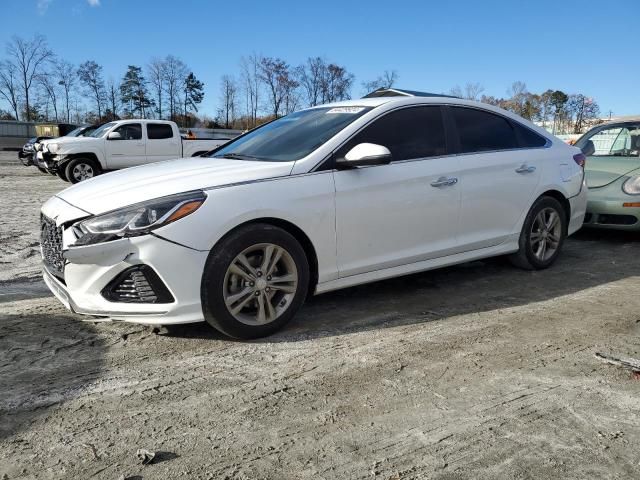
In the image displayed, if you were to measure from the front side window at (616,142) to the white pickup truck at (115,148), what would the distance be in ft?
30.4

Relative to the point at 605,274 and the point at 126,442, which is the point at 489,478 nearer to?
the point at 126,442

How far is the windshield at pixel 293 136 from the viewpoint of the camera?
404 centimetres

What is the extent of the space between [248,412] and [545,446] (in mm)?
1385

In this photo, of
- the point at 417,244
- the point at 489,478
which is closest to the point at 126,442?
the point at 489,478

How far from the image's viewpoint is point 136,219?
321 centimetres

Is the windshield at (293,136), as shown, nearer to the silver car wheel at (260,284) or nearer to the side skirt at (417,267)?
the silver car wheel at (260,284)

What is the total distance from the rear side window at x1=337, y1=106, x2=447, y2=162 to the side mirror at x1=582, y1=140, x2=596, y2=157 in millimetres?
4166

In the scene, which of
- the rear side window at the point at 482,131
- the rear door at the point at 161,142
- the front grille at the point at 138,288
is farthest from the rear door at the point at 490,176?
the rear door at the point at 161,142

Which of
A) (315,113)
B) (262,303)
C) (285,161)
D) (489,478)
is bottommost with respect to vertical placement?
(489,478)

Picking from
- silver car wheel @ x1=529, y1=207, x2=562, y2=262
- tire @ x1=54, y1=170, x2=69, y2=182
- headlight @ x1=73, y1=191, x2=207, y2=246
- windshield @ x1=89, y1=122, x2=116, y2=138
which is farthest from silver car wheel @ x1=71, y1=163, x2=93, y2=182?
silver car wheel @ x1=529, y1=207, x2=562, y2=262

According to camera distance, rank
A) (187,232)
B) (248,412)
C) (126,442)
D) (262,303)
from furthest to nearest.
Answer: (262,303), (187,232), (248,412), (126,442)

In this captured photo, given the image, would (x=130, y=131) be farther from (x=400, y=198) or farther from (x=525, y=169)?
(x=400, y=198)

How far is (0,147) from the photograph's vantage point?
36.8 metres

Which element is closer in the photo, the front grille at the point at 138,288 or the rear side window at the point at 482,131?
the front grille at the point at 138,288
